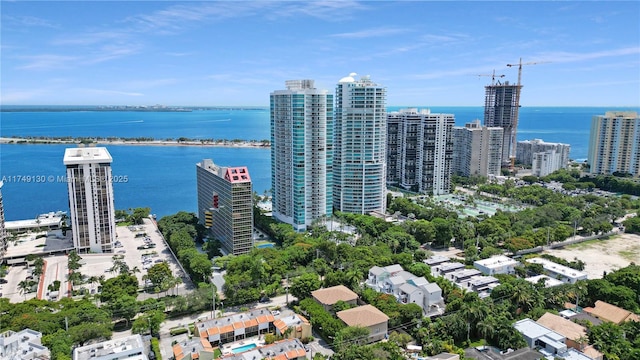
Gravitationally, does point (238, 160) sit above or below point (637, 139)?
below

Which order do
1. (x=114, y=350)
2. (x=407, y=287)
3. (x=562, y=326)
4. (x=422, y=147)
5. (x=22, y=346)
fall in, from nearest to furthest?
(x=22, y=346)
(x=114, y=350)
(x=562, y=326)
(x=407, y=287)
(x=422, y=147)

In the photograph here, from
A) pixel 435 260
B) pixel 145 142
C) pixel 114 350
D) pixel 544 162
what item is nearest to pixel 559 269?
pixel 435 260

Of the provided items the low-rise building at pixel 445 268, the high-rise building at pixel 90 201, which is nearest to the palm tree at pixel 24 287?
the high-rise building at pixel 90 201

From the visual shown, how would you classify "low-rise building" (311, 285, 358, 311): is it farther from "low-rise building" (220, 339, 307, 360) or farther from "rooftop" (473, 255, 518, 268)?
"rooftop" (473, 255, 518, 268)

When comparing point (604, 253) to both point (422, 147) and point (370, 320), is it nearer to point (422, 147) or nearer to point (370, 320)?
point (422, 147)

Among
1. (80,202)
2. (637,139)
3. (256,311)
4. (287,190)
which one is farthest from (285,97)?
(637,139)

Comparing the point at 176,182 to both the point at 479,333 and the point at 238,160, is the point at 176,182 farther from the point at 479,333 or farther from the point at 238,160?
the point at 479,333

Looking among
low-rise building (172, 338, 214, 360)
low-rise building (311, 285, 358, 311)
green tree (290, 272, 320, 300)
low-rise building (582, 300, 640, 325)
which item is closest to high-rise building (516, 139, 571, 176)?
low-rise building (582, 300, 640, 325)
